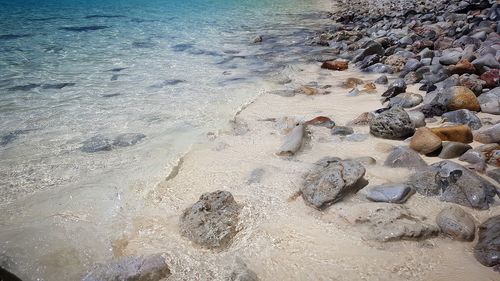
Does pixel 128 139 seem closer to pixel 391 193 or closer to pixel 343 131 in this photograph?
pixel 343 131

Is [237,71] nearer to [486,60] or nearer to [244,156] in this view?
[244,156]

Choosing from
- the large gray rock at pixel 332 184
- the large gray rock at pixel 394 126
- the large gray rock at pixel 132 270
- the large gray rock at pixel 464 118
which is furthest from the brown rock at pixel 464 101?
the large gray rock at pixel 132 270

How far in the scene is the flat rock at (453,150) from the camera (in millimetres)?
3352

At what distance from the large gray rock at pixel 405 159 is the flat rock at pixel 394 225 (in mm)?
716

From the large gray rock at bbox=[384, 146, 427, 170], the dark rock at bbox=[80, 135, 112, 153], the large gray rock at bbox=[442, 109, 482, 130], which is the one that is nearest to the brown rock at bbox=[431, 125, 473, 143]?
the large gray rock at bbox=[442, 109, 482, 130]

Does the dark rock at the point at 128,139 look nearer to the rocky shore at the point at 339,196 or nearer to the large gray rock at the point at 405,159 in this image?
the rocky shore at the point at 339,196

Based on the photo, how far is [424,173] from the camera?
302cm

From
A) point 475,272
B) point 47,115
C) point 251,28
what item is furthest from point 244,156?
point 251,28

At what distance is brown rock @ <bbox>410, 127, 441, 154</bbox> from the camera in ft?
11.3

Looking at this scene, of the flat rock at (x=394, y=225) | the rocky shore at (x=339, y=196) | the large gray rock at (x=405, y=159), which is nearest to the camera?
the rocky shore at (x=339, y=196)

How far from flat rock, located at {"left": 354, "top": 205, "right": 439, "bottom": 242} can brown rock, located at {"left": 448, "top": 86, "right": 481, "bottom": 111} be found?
2.36 m

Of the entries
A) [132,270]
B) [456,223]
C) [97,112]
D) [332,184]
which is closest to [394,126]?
[332,184]

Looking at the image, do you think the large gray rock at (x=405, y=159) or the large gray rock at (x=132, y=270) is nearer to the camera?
the large gray rock at (x=132, y=270)

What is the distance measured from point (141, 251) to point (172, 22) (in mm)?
14776
